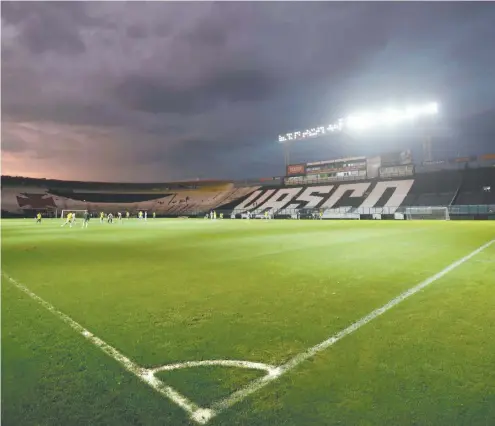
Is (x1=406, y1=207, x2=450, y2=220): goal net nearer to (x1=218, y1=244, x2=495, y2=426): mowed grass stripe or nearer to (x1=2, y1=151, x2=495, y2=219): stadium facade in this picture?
(x1=2, y1=151, x2=495, y2=219): stadium facade

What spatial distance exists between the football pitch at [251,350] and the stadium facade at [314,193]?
44.8 meters

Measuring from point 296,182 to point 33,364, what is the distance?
75879 millimetres

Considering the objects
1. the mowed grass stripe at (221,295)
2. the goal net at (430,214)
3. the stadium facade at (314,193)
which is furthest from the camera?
the stadium facade at (314,193)

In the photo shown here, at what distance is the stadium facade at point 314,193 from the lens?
5488 cm

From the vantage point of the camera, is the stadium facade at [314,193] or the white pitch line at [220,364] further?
the stadium facade at [314,193]

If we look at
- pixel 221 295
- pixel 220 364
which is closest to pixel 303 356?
pixel 220 364

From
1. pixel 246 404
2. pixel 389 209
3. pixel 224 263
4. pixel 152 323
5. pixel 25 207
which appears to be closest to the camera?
pixel 246 404

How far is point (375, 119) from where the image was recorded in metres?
61.4

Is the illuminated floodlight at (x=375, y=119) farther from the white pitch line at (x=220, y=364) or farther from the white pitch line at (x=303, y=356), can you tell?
the white pitch line at (x=220, y=364)

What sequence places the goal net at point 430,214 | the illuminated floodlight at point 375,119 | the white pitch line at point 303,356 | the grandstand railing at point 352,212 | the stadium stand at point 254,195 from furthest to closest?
the illuminated floodlight at point 375,119
the stadium stand at point 254,195
the goal net at point 430,214
the grandstand railing at point 352,212
the white pitch line at point 303,356

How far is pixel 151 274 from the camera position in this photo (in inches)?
349

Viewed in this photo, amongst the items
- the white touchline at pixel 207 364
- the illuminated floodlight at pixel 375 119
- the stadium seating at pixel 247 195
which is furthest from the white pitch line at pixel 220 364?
the illuminated floodlight at pixel 375 119

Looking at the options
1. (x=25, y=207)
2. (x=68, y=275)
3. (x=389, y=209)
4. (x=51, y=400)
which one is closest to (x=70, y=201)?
(x=25, y=207)

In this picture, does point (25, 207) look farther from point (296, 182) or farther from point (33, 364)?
point (33, 364)
